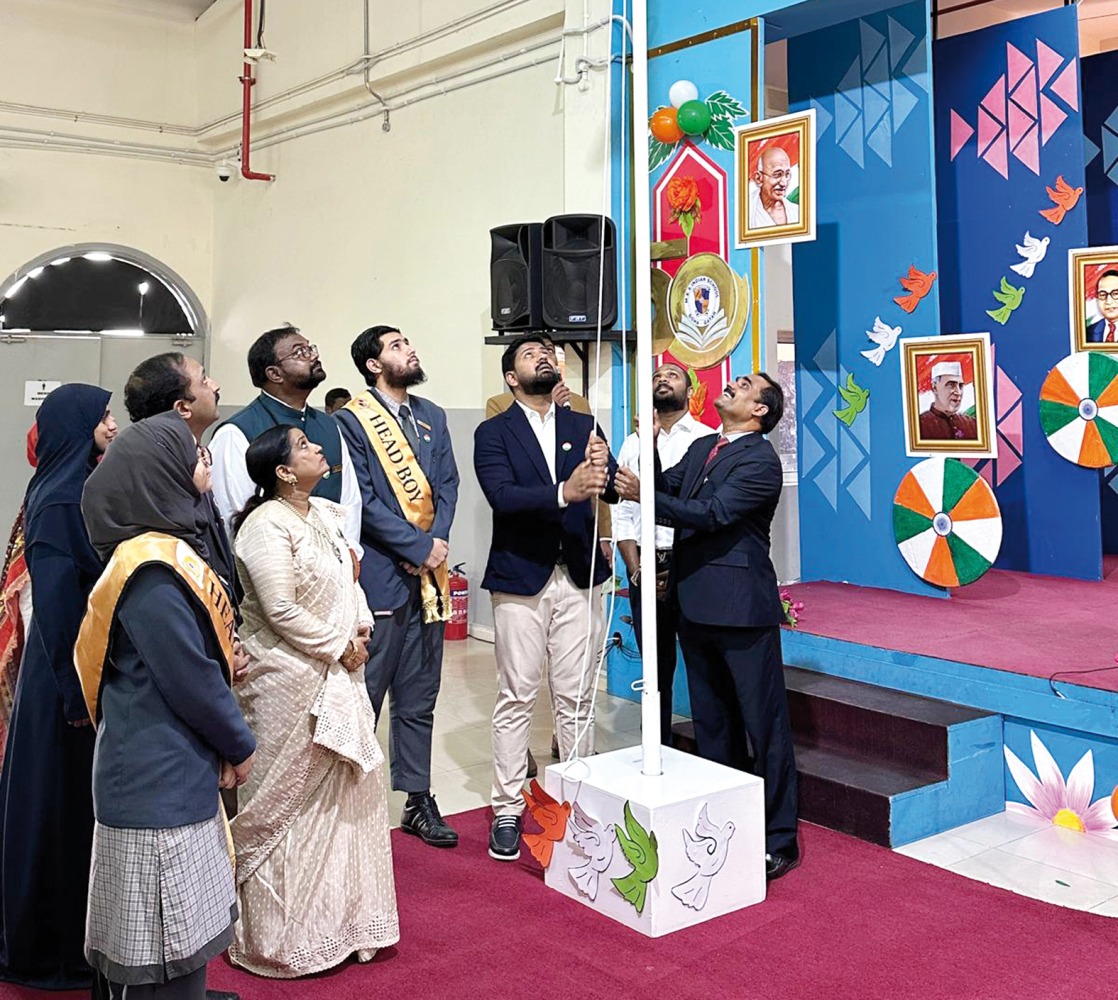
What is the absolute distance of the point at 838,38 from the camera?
5891 mm

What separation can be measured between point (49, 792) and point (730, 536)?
1.88 meters

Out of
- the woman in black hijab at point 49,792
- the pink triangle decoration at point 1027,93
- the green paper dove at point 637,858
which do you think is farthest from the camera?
the pink triangle decoration at point 1027,93

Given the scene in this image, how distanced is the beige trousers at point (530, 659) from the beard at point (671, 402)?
971 millimetres

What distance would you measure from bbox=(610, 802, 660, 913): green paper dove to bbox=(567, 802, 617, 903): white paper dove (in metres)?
0.06

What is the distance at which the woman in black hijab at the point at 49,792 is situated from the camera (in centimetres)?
256

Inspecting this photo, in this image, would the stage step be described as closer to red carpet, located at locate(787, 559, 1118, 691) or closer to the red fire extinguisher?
red carpet, located at locate(787, 559, 1118, 691)

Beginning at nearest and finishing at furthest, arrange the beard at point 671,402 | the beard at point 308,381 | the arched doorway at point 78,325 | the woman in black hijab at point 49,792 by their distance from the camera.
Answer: the woman in black hijab at point 49,792
the beard at point 308,381
the beard at point 671,402
the arched doorway at point 78,325

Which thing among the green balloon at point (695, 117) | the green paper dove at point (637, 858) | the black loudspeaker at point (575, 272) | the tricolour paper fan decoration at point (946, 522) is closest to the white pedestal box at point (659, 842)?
the green paper dove at point (637, 858)

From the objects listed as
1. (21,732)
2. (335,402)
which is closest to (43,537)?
(21,732)

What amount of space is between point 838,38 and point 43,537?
488cm

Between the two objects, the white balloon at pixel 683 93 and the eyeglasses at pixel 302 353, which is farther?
the white balloon at pixel 683 93

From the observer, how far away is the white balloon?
216 inches

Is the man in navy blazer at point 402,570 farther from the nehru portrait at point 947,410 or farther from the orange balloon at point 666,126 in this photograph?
the nehru portrait at point 947,410

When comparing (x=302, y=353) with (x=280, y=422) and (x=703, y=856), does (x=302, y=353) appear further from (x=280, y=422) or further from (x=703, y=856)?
(x=703, y=856)
